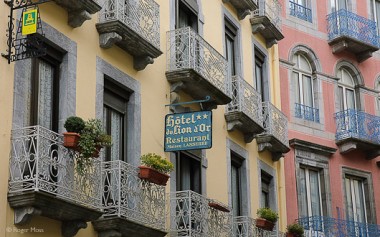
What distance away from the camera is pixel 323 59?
31.1 m

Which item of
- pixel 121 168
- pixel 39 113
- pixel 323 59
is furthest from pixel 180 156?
pixel 323 59

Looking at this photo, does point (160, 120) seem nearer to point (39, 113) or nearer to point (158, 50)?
point (158, 50)

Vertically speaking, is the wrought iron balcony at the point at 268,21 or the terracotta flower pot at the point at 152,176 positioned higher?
the wrought iron balcony at the point at 268,21

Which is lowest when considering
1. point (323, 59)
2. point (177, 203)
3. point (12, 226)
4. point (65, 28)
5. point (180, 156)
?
point (12, 226)

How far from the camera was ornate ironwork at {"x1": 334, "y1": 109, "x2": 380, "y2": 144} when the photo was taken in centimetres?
3008

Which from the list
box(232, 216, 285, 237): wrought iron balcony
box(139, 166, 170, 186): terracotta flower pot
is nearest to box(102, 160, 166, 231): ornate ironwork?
box(139, 166, 170, 186): terracotta flower pot

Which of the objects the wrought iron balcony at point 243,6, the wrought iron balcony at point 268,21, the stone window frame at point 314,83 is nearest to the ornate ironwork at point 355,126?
the stone window frame at point 314,83

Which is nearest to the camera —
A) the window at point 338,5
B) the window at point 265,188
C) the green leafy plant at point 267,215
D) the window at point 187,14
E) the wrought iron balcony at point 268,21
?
the window at point 187,14

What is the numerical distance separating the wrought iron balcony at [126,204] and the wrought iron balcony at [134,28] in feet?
9.21

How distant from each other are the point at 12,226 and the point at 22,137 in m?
1.51

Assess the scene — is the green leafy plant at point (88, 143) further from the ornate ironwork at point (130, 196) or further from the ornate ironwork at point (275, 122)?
the ornate ironwork at point (275, 122)

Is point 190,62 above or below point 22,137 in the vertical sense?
above

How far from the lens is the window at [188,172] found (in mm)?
20750

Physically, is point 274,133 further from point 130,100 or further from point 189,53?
point 130,100
